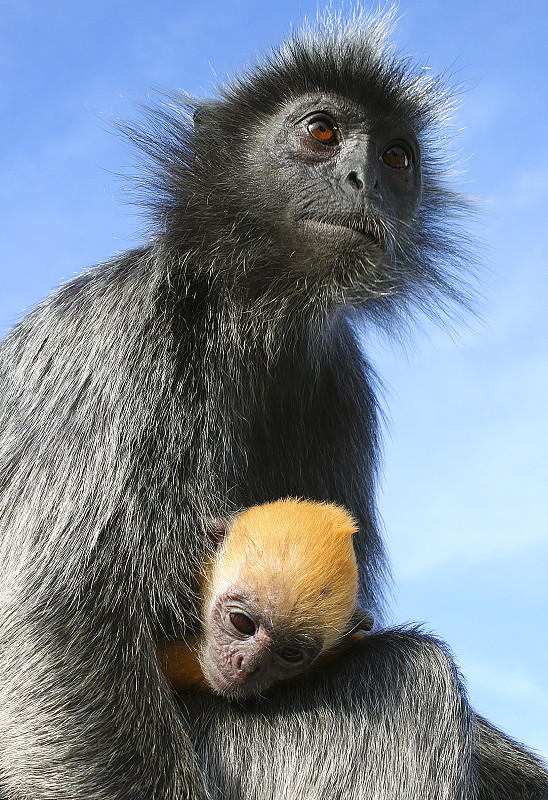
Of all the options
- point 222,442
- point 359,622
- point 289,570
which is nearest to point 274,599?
point 289,570

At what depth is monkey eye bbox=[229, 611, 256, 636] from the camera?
327cm

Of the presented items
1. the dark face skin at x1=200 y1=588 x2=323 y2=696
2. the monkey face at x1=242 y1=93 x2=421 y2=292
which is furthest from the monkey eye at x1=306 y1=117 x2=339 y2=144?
the dark face skin at x1=200 y1=588 x2=323 y2=696

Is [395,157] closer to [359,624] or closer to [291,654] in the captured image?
[359,624]

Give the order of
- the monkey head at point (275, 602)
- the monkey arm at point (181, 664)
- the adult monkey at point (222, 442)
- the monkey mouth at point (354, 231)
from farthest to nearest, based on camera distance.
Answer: the monkey mouth at point (354, 231) → the monkey arm at point (181, 664) → the monkey head at point (275, 602) → the adult monkey at point (222, 442)

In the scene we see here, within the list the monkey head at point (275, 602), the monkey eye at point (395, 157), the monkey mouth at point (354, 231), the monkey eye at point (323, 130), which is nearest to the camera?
the monkey head at point (275, 602)

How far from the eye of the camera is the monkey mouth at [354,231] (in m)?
3.72

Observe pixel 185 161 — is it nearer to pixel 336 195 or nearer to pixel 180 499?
pixel 336 195

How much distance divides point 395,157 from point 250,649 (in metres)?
2.25

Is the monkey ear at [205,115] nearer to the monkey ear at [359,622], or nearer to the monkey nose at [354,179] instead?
the monkey nose at [354,179]

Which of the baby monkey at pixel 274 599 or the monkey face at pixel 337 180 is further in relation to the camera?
the monkey face at pixel 337 180

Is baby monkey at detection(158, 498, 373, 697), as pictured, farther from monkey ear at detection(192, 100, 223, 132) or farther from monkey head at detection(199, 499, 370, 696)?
monkey ear at detection(192, 100, 223, 132)

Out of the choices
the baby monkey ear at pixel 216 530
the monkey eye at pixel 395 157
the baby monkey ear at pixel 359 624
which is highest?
the monkey eye at pixel 395 157

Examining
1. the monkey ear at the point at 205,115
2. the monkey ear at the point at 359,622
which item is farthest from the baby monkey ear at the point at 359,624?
the monkey ear at the point at 205,115

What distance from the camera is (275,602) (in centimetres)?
325
